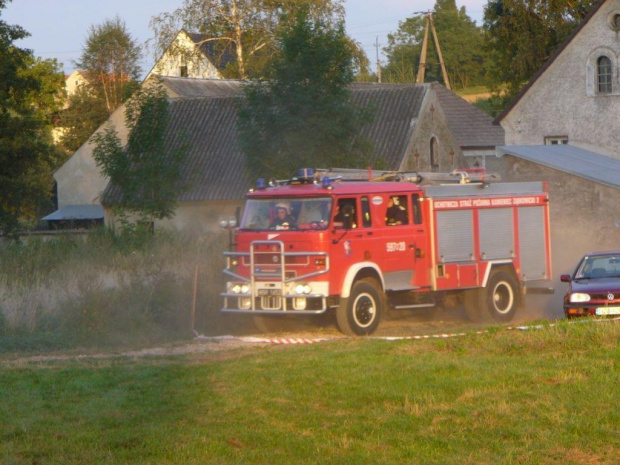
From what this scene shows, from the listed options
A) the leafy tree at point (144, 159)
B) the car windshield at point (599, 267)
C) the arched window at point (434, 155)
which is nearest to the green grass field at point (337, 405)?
the car windshield at point (599, 267)

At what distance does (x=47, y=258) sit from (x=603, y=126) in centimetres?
2668

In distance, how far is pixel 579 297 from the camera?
62.0 ft

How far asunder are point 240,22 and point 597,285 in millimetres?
37700

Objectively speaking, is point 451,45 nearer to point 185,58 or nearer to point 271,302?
point 185,58

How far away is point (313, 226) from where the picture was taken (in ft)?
58.7

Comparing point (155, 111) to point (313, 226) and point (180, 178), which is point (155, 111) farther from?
point (313, 226)

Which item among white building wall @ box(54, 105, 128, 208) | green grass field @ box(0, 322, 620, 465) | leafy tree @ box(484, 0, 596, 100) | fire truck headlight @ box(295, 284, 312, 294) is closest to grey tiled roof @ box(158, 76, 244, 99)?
white building wall @ box(54, 105, 128, 208)

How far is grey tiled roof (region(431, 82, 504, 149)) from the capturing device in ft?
193

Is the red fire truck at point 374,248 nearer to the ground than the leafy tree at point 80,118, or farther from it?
nearer to the ground

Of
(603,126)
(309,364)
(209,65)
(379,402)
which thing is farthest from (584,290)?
(209,65)

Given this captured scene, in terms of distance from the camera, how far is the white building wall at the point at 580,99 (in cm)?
4144

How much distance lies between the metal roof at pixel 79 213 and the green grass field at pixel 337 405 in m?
37.7

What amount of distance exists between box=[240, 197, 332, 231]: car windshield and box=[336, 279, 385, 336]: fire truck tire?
4.42 feet

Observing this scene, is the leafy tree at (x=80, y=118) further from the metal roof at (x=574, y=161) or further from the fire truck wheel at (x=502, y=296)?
the fire truck wheel at (x=502, y=296)
